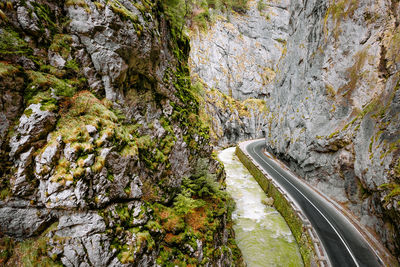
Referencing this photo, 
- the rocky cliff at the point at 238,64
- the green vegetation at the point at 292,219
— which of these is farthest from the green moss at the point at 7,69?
the rocky cliff at the point at 238,64

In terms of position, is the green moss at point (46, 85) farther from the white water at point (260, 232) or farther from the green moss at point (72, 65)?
the white water at point (260, 232)

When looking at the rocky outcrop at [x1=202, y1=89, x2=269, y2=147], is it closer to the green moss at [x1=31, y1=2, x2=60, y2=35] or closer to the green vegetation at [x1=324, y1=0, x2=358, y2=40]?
the green vegetation at [x1=324, y1=0, x2=358, y2=40]

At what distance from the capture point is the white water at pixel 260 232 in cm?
1410

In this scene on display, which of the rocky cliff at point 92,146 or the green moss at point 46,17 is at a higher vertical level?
the green moss at point 46,17

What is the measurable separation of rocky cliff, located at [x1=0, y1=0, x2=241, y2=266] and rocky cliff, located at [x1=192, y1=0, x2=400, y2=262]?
1343 cm

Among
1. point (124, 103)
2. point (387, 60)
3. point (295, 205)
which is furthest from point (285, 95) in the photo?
point (124, 103)

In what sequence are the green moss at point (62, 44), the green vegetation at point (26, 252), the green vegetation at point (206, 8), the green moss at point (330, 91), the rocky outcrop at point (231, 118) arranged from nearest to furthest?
the green vegetation at point (26, 252) → the green moss at point (62, 44) → the green moss at point (330, 91) → the green vegetation at point (206, 8) → the rocky outcrop at point (231, 118)

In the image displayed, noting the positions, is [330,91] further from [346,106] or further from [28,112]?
[28,112]

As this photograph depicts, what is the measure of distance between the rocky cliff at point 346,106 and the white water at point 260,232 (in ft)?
22.3

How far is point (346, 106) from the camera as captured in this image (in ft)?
67.7

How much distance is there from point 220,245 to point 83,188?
9102 millimetres

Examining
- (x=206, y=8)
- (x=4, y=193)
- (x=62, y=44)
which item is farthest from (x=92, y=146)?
(x=206, y=8)

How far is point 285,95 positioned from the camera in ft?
115

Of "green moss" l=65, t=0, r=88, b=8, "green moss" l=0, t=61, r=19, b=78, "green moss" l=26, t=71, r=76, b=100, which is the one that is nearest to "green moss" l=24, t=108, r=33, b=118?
"green moss" l=26, t=71, r=76, b=100
